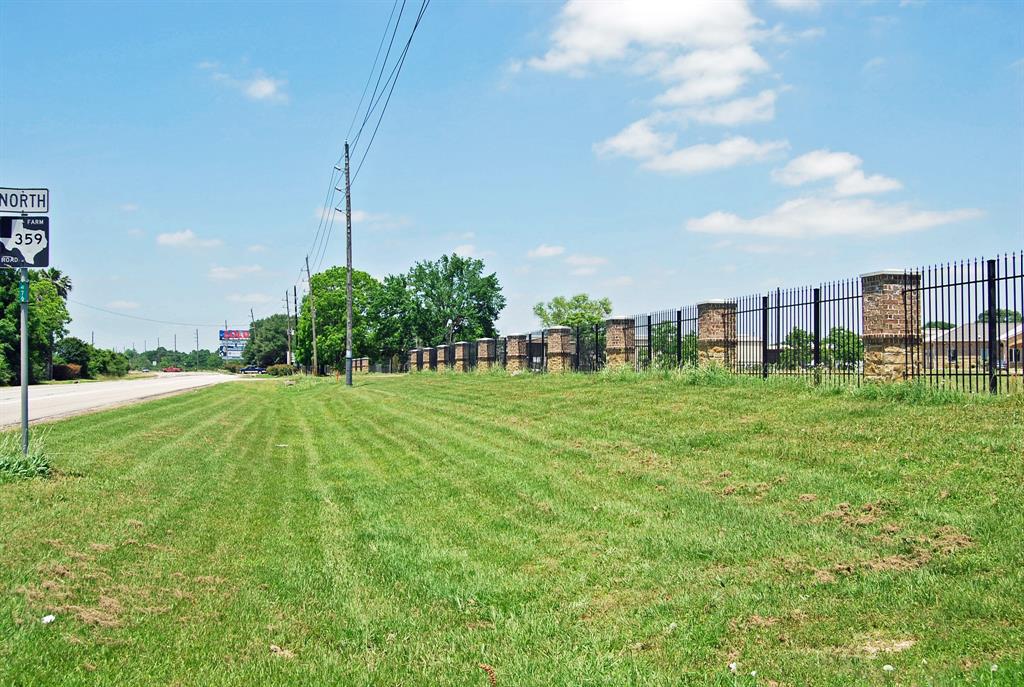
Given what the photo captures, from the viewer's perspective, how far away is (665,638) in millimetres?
5246

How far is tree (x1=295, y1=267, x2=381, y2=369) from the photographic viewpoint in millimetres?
85125

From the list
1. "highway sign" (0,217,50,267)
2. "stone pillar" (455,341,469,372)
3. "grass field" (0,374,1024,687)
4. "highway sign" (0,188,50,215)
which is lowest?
"grass field" (0,374,1024,687)

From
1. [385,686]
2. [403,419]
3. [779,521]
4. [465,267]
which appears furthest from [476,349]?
[465,267]

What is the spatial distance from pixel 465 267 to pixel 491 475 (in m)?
72.2

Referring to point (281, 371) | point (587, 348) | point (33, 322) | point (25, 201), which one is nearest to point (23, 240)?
point (25, 201)

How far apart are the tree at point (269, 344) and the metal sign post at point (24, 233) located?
14324cm

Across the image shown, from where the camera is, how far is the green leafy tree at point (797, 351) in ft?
52.6

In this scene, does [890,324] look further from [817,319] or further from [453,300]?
[453,300]

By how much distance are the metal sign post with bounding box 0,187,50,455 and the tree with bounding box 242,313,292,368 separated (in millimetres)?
143241

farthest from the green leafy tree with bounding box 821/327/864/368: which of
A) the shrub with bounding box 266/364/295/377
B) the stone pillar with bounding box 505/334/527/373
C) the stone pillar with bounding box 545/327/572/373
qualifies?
the shrub with bounding box 266/364/295/377

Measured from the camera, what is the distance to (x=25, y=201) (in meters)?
10.0

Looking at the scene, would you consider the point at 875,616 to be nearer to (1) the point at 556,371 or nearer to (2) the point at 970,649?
(2) the point at 970,649

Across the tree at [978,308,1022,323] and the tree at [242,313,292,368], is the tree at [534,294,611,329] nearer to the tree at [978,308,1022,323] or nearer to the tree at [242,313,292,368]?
the tree at [242,313,292,368]

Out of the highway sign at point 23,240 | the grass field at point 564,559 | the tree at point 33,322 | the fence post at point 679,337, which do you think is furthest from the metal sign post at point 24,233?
the tree at point 33,322
